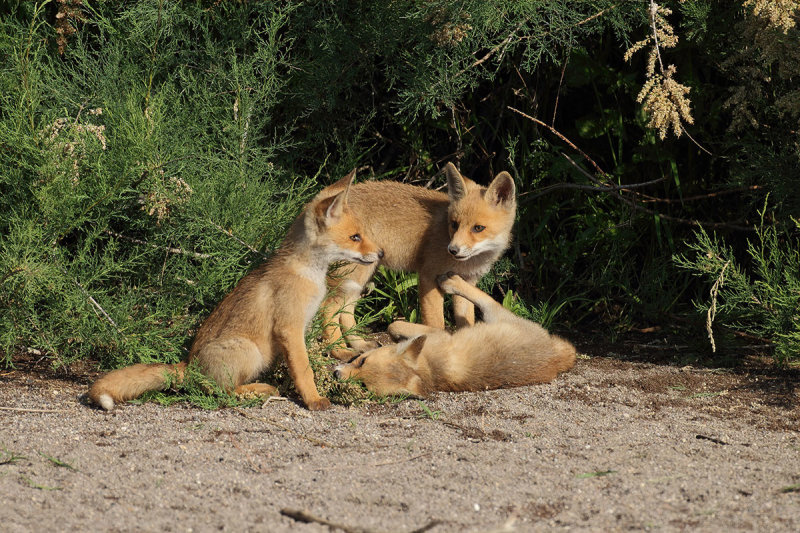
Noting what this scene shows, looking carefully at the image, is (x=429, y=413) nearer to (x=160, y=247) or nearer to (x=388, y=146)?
(x=160, y=247)

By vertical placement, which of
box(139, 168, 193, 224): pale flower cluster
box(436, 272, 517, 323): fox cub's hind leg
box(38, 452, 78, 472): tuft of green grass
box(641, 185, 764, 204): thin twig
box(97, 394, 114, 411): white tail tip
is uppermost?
box(641, 185, 764, 204): thin twig

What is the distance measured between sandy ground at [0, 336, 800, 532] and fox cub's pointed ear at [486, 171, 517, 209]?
1.57 metres

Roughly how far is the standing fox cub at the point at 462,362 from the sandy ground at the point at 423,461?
0.45 ft

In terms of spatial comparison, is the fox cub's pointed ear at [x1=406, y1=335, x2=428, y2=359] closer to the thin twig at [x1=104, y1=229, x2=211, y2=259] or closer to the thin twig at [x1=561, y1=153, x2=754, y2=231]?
the thin twig at [x1=104, y1=229, x2=211, y2=259]

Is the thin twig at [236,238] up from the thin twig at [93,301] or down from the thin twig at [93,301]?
up

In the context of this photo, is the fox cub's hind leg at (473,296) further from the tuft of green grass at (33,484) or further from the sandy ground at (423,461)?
the tuft of green grass at (33,484)

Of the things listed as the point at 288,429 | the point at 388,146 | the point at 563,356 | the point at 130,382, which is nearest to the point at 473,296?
the point at 563,356

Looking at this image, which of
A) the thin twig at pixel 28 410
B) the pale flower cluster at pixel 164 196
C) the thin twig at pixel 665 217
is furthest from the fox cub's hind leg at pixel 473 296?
the thin twig at pixel 28 410

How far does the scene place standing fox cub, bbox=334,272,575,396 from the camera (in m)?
5.21

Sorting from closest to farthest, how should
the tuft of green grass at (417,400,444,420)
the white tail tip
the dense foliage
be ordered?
the white tail tip, the tuft of green grass at (417,400,444,420), the dense foliage

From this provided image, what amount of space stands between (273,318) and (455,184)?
6.60 ft

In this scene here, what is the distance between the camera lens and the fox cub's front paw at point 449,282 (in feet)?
20.7

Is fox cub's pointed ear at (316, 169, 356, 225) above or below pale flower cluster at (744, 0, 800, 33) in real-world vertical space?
below

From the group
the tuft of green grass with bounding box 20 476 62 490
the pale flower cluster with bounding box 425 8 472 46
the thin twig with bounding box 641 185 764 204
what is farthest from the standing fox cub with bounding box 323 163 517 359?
the tuft of green grass with bounding box 20 476 62 490
